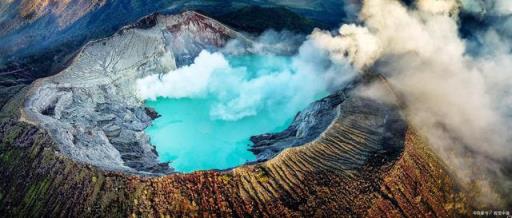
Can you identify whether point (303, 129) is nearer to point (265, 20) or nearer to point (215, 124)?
point (215, 124)

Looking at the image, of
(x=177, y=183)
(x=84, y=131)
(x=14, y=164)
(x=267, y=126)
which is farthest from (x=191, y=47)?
(x=177, y=183)

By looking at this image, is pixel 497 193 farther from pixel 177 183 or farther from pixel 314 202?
pixel 177 183

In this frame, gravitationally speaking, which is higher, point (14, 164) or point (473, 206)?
point (473, 206)

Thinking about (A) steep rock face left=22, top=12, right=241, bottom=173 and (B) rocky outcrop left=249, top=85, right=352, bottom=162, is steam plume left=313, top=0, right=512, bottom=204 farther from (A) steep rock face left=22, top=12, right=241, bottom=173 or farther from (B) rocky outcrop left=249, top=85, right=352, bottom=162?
(A) steep rock face left=22, top=12, right=241, bottom=173

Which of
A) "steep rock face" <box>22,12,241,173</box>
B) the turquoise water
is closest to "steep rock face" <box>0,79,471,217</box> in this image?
"steep rock face" <box>22,12,241,173</box>

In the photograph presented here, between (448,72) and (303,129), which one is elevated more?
(448,72)

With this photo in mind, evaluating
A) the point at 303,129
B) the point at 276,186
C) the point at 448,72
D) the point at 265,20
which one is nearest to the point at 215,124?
the point at 303,129
